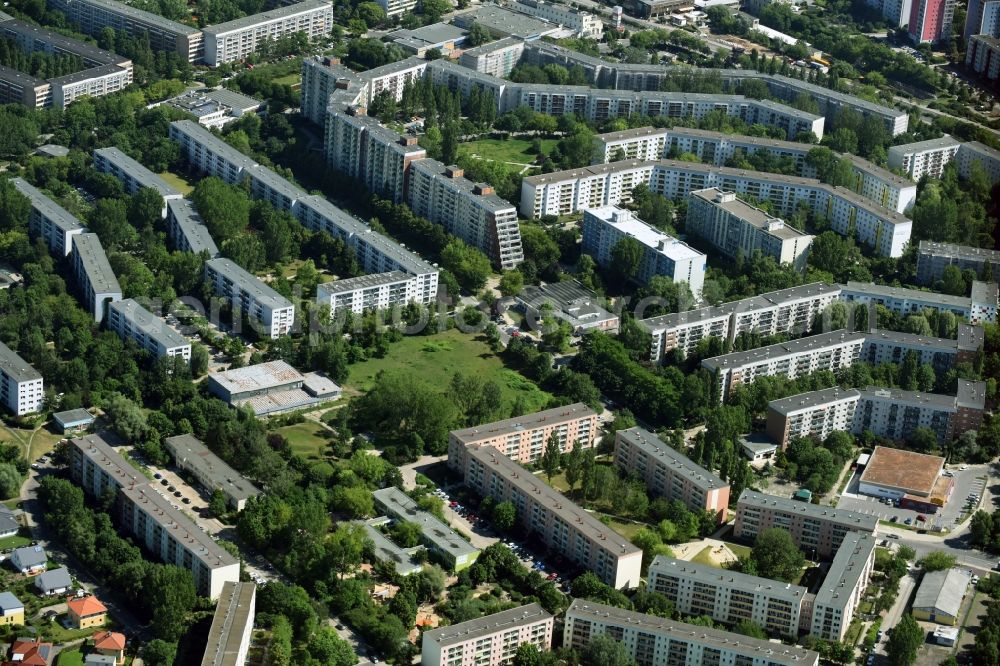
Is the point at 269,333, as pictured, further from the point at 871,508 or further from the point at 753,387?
the point at 871,508

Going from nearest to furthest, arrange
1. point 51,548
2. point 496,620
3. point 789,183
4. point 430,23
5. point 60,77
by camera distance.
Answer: point 496,620, point 51,548, point 789,183, point 60,77, point 430,23

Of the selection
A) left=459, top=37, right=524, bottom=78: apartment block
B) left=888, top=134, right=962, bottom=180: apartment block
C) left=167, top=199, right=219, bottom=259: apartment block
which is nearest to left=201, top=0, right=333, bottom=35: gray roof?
left=459, top=37, right=524, bottom=78: apartment block

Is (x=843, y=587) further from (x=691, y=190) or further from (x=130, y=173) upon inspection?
(x=130, y=173)

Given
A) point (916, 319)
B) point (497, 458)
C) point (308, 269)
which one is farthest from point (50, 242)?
point (916, 319)

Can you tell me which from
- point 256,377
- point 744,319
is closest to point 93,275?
point 256,377

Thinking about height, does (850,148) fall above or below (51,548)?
above

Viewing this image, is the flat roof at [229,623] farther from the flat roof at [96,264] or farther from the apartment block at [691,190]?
the apartment block at [691,190]

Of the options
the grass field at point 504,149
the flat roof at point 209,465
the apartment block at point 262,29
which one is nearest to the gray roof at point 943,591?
the flat roof at point 209,465
